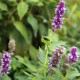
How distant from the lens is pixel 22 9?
2.59 m

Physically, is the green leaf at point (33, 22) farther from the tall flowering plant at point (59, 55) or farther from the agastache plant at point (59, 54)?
the agastache plant at point (59, 54)

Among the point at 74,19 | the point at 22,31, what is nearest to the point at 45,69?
the point at 22,31

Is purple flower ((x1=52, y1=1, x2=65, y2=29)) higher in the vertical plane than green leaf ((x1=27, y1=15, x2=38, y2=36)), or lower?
higher

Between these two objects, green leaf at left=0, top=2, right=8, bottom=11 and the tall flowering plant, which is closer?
the tall flowering plant

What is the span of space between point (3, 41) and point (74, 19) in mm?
1172

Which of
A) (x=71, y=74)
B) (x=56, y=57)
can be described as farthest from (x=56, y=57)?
(x=71, y=74)

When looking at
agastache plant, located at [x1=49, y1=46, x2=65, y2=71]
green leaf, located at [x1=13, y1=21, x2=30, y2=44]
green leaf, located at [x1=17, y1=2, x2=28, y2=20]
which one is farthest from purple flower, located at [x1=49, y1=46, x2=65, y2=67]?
green leaf, located at [x1=13, y1=21, x2=30, y2=44]

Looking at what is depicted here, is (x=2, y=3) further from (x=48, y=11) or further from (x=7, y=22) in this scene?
(x=48, y=11)

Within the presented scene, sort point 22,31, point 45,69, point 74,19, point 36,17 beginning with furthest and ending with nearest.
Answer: point 74,19 → point 36,17 → point 22,31 → point 45,69

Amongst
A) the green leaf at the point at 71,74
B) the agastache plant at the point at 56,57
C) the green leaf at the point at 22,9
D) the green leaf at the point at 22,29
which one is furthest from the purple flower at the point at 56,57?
the green leaf at the point at 22,29

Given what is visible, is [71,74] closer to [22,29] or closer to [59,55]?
[59,55]

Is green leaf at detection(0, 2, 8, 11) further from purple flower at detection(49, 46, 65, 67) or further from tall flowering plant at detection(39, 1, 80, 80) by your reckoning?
purple flower at detection(49, 46, 65, 67)

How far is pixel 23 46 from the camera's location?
2732mm

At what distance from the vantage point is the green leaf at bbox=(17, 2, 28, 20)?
257 cm
